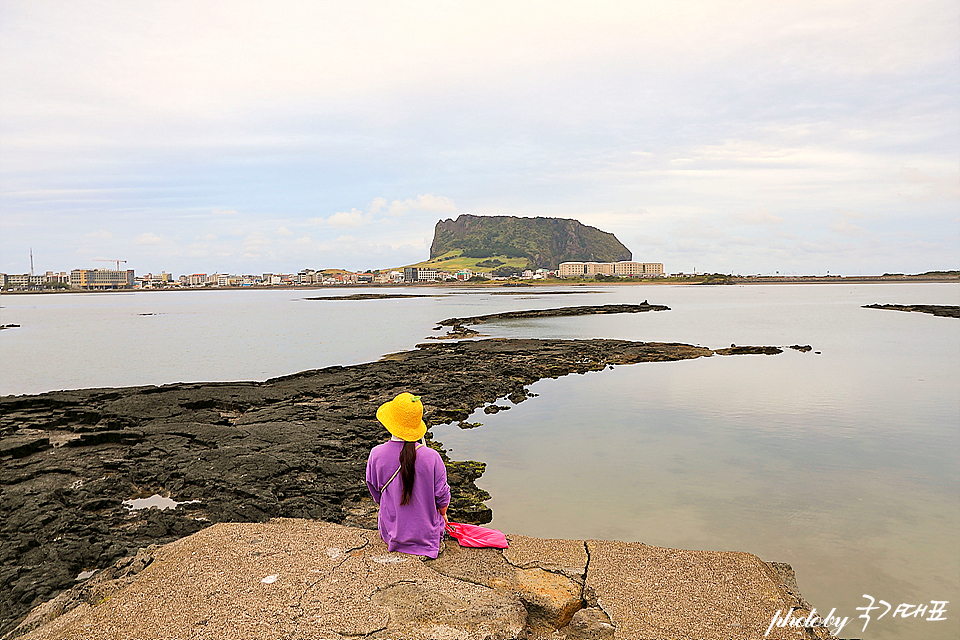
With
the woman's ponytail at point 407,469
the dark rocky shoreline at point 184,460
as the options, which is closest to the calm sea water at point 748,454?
the dark rocky shoreline at point 184,460

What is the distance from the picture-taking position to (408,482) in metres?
5.48

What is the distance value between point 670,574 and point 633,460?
681 centimetres

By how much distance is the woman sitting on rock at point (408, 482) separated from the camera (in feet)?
18.0

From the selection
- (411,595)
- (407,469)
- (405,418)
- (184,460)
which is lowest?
(184,460)

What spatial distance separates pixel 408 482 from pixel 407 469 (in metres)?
0.13

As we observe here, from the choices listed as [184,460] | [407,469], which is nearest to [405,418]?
[407,469]

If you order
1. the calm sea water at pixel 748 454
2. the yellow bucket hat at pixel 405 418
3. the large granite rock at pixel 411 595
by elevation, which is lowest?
the calm sea water at pixel 748 454

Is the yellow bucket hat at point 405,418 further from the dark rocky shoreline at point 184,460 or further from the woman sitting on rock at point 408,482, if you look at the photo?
the dark rocky shoreline at point 184,460

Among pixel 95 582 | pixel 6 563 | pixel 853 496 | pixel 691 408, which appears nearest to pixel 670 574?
pixel 95 582

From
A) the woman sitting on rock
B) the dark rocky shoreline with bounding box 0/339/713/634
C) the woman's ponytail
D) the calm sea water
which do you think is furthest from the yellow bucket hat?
the calm sea water

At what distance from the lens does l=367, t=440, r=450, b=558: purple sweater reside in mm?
5559

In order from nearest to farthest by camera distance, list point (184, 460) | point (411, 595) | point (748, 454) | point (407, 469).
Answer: point (411, 595) < point (407, 469) < point (184, 460) < point (748, 454)

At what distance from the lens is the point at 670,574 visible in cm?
573

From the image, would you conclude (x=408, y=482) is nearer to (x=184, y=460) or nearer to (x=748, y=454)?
(x=184, y=460)
